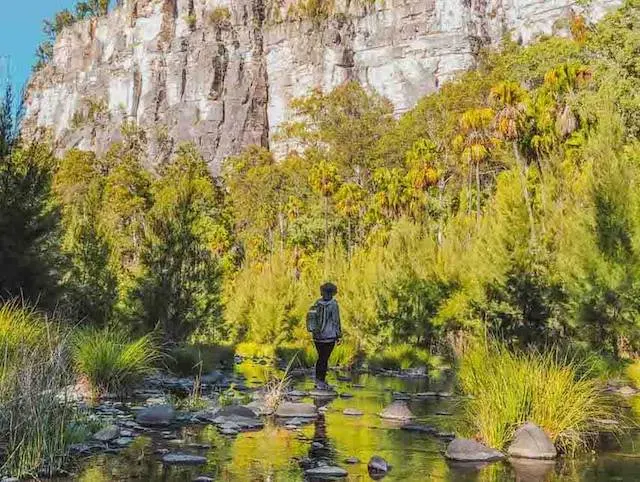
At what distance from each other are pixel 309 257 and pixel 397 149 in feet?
43.2

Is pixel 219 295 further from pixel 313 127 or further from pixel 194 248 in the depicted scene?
pixel 313 127

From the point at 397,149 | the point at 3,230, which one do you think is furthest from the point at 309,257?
the point at 3,230

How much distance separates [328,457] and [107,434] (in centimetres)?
219

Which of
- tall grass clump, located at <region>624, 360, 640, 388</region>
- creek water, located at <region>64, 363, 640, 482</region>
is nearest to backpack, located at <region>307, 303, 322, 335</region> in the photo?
creek water, located at <region>64, 363, 640, 482</region>

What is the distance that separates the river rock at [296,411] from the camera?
9375 millimetres

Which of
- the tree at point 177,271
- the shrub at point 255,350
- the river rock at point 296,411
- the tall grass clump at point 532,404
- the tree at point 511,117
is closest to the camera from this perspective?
the tall grass clump at point 532,404

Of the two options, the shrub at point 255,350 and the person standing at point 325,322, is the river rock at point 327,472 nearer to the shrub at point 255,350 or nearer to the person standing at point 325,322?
the person standing at point 325,322

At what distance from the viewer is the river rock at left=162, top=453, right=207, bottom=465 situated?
20.9 ft

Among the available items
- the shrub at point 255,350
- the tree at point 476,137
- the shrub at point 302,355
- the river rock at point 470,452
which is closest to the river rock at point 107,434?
the river rock at point 470,452

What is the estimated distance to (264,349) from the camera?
78.9 feet

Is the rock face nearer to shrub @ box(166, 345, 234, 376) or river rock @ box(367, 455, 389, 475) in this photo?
shrub @ box(166, 345, 234, 376)

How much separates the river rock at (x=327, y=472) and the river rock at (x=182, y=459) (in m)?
1.00

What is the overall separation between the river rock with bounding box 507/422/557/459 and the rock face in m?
69.0

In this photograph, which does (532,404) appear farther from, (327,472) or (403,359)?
(403,359)
